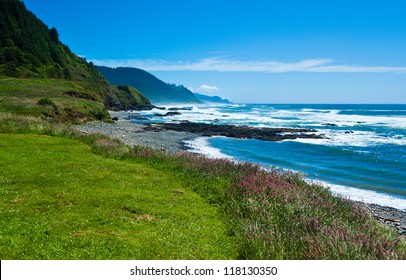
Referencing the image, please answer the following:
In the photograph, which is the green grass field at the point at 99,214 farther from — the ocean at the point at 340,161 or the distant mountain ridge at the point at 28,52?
the distant mountain ridge at the point at 28,52

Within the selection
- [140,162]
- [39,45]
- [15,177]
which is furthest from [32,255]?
[39,45]

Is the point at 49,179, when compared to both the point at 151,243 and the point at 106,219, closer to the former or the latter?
the point at 106,219

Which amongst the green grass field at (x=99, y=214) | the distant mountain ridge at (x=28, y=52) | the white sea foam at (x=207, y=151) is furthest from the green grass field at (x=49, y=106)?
the green grass field at (x=99, y=214)

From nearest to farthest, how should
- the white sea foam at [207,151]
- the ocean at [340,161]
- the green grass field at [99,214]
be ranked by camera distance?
1. the green grass field at [99,214]
2. the ocean at [340,161]
3. the white sea foam at [207,151]

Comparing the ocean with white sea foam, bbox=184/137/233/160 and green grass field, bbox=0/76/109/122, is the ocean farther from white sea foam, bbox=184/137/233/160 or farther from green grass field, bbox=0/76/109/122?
green grass field, bbox=0/76/109/122

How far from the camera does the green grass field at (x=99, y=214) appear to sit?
8.89 meters

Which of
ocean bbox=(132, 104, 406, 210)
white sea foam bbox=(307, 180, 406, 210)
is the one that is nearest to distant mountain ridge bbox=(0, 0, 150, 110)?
ocean bbox=(132, 104, 406, 210)

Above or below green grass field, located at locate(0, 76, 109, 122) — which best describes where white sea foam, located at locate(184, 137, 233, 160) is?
below

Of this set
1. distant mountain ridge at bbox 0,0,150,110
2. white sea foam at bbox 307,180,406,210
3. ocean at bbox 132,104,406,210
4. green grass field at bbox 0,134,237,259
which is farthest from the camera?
distant mountain ridge at bbox 0,0,150,110

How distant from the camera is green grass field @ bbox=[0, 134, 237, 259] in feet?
29.2

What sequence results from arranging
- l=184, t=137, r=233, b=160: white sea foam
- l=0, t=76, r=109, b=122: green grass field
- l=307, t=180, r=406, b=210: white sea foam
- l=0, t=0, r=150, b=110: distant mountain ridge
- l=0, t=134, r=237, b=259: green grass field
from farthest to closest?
l=0, t=0, r=150, b=110: distant mountain ridge < l=184, t=137, r=233, b=160: white sea foam < l=0, t=76, r=109, b=122: green grass field < l=307, t=180, r=406, b=210: white sea foam < l=0, t=134, r=237, b=259: green grass field

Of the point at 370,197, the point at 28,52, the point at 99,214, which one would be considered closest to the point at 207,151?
the point at 370,197

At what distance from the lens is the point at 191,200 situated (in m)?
14.0

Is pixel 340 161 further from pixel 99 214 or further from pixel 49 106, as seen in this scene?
pixel 49 106
